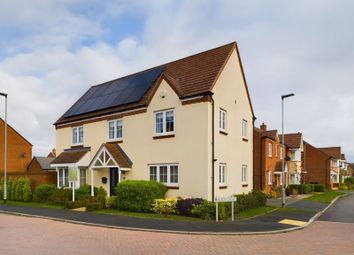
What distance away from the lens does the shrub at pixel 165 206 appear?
752 inches

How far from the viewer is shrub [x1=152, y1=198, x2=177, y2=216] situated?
1911 cm

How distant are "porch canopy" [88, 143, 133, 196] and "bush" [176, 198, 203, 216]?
Answer: 542 centimetres

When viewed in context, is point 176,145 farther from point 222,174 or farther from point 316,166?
point 316,166

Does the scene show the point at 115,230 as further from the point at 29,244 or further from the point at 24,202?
the point at 24,202

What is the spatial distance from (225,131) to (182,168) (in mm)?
3442

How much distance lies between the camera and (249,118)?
26.1m

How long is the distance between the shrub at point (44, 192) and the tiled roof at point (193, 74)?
6.19 metres

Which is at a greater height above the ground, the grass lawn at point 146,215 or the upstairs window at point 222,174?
the upstairs window at point 222,174

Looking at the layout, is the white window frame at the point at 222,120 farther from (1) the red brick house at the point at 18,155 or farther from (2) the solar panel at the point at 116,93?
(1) the red brick house at the point at 18,155

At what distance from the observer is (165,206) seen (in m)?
19.2

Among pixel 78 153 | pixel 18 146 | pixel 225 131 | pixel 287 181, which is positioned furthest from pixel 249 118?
pixel 18 146

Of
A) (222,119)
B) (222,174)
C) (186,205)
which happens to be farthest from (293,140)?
(186,205)

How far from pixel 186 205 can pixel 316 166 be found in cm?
5190

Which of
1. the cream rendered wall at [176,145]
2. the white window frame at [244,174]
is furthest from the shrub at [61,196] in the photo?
the white window frame at [244,174]
